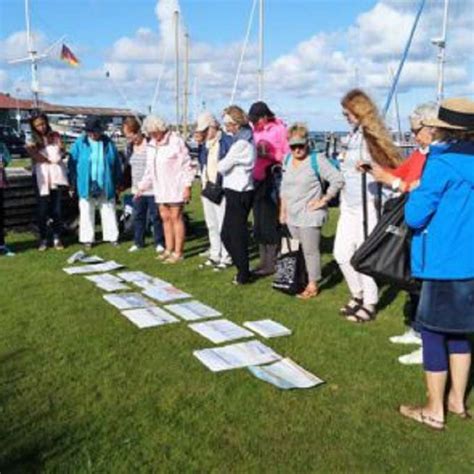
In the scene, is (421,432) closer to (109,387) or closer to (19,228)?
(109,387)

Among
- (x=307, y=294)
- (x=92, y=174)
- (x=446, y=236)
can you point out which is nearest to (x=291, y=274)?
(x=307, y=294)

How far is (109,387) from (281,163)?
400 cm

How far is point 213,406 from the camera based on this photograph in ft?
13.8

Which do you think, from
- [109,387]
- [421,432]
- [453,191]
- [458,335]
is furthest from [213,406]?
[453,191]

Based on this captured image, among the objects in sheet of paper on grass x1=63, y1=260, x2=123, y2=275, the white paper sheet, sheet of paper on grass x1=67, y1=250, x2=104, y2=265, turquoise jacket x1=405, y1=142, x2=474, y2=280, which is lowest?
the white paper sheet

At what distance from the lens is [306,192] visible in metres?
6.56

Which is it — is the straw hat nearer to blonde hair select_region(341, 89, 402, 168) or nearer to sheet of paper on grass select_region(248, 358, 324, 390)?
blonde hair select_region(341, 89, 402, 168)

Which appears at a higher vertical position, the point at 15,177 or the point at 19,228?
the point at 15,177

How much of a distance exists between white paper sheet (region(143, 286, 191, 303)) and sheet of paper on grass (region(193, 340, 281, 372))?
1.65 m

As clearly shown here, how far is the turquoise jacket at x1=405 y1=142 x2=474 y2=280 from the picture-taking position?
3533 mm

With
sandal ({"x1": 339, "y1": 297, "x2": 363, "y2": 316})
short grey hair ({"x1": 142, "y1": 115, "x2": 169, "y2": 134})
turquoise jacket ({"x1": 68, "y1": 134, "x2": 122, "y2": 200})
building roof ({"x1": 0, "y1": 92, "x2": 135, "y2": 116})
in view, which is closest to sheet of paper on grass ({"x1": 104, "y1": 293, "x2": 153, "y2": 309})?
sandal ({"x1": 339, "y1": 297, "x2": 363, "y2": 316})

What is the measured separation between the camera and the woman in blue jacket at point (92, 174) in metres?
9.38

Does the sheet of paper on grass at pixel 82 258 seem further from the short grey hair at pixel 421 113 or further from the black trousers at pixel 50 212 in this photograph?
the short grey hair at pixel 421 113

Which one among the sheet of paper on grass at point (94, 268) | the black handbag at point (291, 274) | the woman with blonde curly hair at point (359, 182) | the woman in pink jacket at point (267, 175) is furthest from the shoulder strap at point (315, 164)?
the sheet of paper on grass at point (94, 268)
